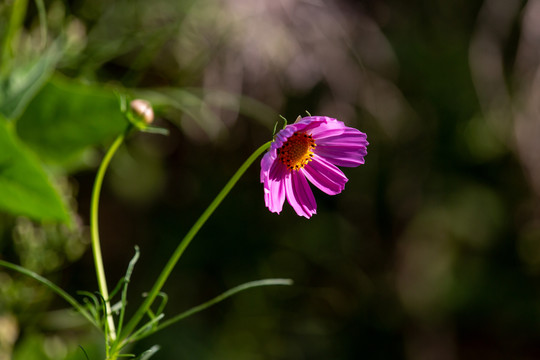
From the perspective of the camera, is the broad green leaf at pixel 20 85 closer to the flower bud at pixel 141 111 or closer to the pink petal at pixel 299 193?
the flower bud at pixel 141 111

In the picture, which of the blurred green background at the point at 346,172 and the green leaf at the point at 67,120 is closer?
the green leaf at the point at 67,120

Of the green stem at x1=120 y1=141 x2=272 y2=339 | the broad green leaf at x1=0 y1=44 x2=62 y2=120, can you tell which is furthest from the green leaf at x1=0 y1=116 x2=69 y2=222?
the green stem at x1=120 y1=141 x2=272 y2=339

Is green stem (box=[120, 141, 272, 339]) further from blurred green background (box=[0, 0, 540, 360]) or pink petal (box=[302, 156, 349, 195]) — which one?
blurred green background (box=[0, 0, 540, 360])

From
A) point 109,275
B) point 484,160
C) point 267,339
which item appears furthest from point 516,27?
point 109,275

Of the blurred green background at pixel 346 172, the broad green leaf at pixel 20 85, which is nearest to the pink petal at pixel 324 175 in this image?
the broad green leaf at pixel 20 85

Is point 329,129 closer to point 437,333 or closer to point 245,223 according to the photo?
point 245,223
